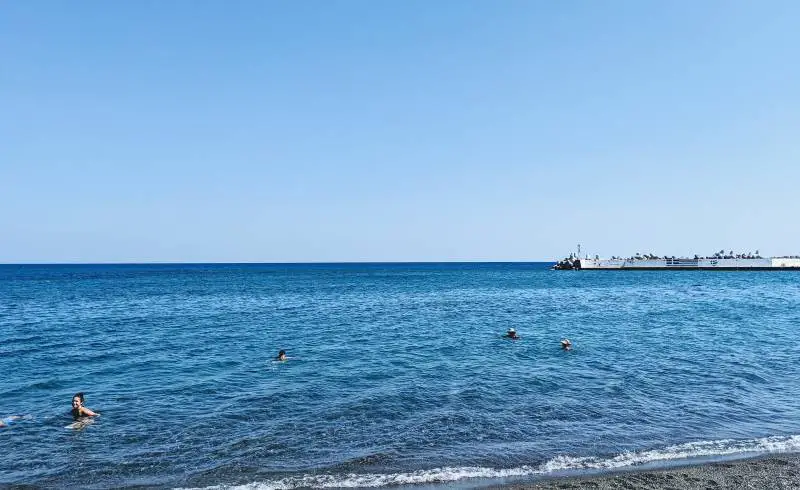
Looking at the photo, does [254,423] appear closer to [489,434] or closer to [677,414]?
[489,434]

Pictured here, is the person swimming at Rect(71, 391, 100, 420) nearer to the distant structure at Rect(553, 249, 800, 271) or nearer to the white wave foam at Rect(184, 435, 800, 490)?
the white wave foam at Rect(184, 435, 800, 490)

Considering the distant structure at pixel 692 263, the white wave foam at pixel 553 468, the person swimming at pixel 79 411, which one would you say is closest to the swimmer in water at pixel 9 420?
the person swimming at pixel 79 411

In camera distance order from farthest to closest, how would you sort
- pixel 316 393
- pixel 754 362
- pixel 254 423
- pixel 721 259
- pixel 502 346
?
pixel 721 259 < pixel 502 346 < pixel 754 362 < pixel 316 393 < pixel 254 423

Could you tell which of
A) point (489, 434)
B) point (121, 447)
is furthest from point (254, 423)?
point (489, 434)

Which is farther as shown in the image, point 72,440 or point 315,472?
point 72,440

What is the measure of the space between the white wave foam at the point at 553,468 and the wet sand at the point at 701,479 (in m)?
0.73

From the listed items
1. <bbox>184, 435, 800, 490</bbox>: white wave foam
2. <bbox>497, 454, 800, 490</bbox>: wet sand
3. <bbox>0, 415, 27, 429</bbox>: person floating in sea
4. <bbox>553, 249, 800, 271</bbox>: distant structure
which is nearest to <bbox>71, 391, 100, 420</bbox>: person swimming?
<bbox>0, 415, 27, 429</bbox>: person floating in sea

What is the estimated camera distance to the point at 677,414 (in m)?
19.2

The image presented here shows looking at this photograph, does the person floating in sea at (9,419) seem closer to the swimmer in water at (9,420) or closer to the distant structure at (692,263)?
the swimmer in water at (9,420)

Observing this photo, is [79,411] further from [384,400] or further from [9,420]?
[384,400]

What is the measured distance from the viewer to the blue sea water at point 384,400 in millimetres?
15086

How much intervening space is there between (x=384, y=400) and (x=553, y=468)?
8.29m

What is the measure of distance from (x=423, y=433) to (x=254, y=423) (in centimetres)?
576

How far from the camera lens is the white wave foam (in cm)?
1375
